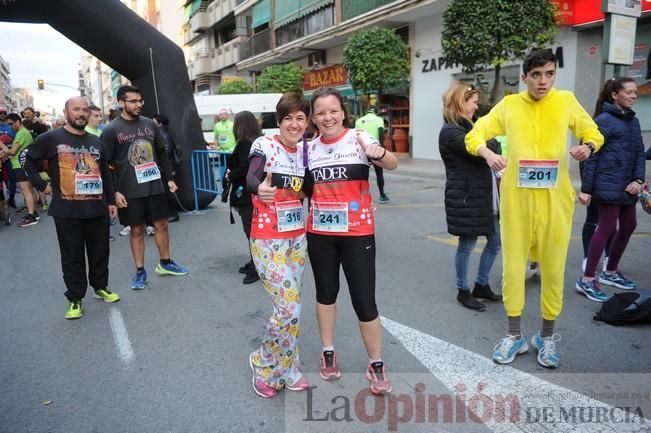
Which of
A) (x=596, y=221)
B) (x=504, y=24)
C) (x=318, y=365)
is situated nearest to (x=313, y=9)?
(x=504, y=24)

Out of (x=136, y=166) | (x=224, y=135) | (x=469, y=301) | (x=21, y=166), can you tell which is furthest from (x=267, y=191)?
(x=224, y=135)

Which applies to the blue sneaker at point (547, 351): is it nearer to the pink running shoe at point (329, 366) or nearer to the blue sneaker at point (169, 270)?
the pink running shoe at point (329, 366)

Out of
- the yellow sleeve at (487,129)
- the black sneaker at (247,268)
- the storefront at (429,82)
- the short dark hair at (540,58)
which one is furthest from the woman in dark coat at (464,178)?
the storefront at (429,82)

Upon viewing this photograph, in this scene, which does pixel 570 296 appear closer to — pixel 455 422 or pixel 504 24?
pixel 455 422

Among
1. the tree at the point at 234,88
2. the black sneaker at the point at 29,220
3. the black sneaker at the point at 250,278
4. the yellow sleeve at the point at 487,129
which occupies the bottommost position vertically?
the black sneaker at the point at 29,220

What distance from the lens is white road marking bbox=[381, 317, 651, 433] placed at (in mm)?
2623

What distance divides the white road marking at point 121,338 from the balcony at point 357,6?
691 inches

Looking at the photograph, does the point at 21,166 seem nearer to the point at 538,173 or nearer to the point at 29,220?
the point at 29,220

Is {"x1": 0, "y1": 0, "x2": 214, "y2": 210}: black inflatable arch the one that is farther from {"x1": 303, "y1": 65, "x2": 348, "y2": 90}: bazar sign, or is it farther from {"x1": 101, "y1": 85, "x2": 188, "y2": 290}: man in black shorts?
{"x1": 303, "y1": 65, "x2": 348, "y2": 90}: bazar sign

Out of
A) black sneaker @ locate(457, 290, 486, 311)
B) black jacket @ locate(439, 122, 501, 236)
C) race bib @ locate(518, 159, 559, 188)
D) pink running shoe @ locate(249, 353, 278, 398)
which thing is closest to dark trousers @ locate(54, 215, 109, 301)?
pink running shoe @ locate(249, 353, 278, 398)

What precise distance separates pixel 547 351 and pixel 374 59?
15019 millimetres

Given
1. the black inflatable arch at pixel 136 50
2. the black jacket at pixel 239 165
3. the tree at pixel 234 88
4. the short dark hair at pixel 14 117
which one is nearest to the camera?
the black jacket at pixel 239 165

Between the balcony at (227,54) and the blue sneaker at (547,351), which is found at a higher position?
the balcony at (227,54)

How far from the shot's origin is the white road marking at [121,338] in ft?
11.8
